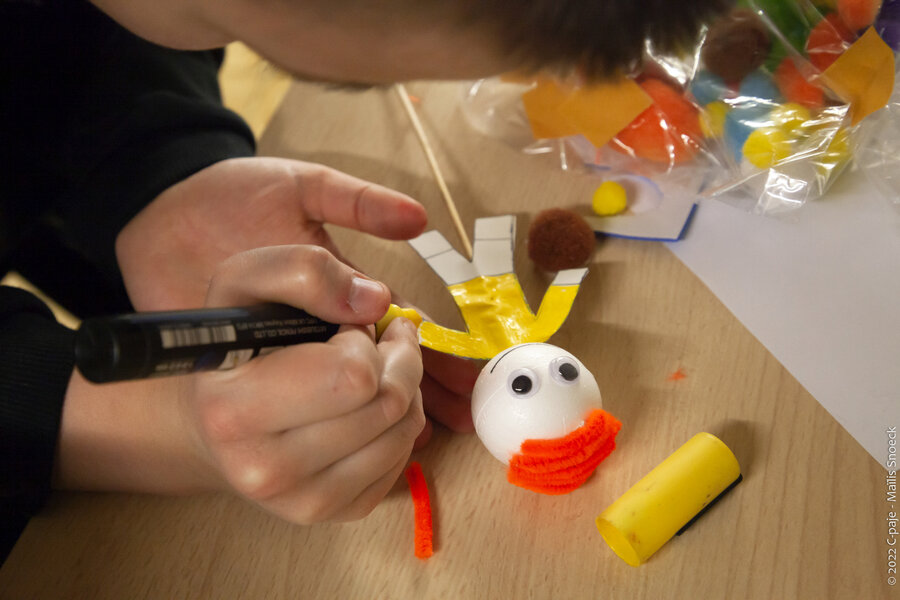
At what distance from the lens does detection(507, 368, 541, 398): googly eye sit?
1.44 ft

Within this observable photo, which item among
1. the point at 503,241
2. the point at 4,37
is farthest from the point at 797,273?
the point at 4,37

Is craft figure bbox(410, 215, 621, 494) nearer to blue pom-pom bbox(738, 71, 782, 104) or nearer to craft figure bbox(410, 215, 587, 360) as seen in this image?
craft figure bbox(410, 215, 587, 360)

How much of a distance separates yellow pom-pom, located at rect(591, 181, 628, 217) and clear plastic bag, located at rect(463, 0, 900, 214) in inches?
2.0

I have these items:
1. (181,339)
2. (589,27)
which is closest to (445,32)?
(589,27)

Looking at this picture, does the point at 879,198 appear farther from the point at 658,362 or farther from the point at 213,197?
the point at 213,197

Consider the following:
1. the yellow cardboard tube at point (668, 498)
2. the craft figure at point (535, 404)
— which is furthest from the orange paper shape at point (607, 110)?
the yellow cardboard tube at point (668, 498)

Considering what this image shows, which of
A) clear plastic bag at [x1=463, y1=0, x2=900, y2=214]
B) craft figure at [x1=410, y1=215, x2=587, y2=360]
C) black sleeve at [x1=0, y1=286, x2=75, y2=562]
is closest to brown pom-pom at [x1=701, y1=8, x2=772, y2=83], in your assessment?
clear plastic bag at [x1=463, y1=0, x2=900, y2=214]

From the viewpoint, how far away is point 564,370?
45cm

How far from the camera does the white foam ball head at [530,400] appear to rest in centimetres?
44

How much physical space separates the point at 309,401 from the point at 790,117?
19.6 inches

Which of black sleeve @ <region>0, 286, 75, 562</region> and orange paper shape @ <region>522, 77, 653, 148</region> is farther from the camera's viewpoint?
orange paper shape @ <region>522, 77, 653, 148</region>

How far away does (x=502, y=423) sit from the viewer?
1.45ft

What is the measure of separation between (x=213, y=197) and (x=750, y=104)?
1.64 ft

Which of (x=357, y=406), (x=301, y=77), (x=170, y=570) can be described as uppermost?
(x=301, y=77)
